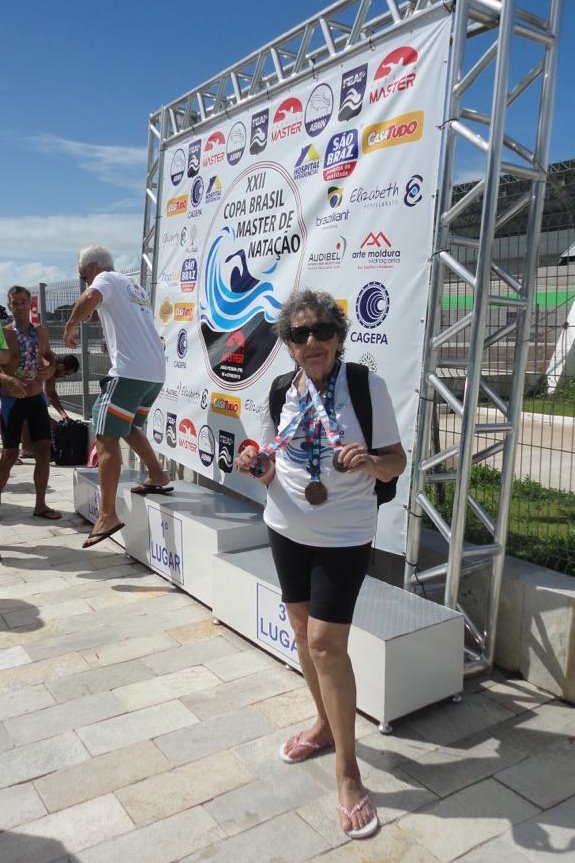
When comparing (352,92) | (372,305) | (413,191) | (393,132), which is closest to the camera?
(413,191)

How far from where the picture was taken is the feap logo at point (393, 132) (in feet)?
10.7

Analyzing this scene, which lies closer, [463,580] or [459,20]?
[459,20]

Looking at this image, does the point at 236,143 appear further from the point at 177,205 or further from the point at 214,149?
the point at 177,205

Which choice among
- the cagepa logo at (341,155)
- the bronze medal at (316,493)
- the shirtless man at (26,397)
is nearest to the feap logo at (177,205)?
the shirtless man at (26,397)

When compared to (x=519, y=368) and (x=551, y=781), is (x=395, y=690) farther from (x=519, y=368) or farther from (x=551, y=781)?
(x=519, y=368)

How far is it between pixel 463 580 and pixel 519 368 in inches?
45.0

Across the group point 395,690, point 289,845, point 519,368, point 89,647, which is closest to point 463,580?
point 395,690

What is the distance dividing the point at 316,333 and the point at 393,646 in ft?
4.42

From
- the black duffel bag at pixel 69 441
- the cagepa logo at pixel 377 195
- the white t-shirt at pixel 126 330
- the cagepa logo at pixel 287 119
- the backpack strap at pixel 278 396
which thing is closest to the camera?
the backpack strap at pixel 278 396

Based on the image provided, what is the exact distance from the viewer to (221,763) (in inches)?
106

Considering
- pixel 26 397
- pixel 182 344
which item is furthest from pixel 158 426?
pixel 26 397

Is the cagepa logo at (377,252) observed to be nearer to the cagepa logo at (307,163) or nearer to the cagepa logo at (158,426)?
the cagepa logo at (307,163)

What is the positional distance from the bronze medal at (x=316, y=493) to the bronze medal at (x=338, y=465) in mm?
98

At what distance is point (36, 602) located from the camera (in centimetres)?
434
